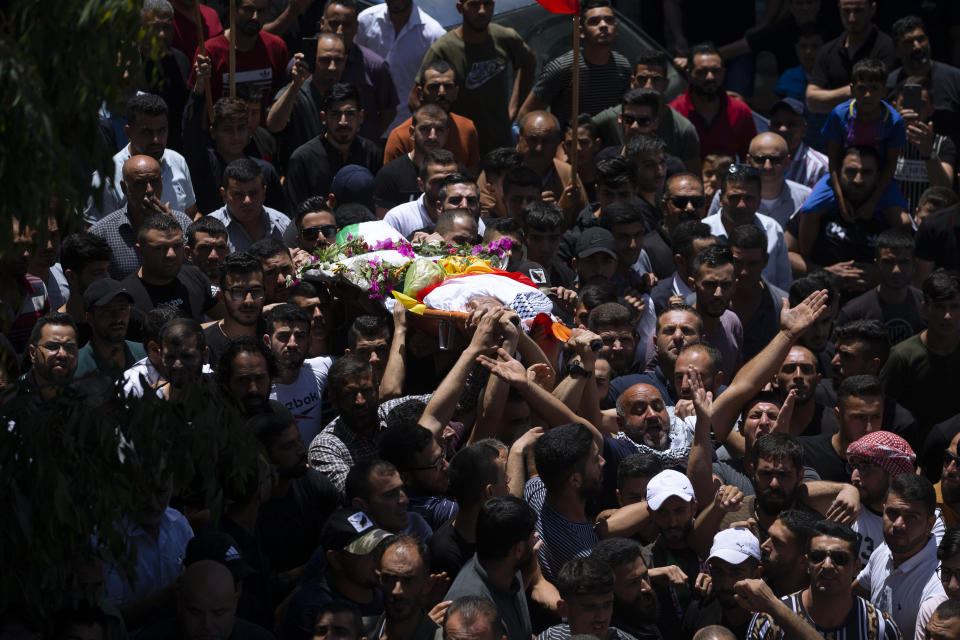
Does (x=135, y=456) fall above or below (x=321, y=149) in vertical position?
above

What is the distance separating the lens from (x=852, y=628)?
7496 millimetres

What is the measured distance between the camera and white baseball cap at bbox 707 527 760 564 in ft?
25.2

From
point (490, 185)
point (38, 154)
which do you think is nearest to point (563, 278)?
point (490, 185)

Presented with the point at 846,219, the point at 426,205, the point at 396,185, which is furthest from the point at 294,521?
the point at 846,219

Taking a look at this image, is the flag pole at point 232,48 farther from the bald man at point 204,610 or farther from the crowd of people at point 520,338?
the bald man at point 204,610

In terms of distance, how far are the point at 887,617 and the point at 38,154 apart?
495 cm

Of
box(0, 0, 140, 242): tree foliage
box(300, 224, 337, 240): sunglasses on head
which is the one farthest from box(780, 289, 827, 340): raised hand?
box(0, 0, 140, 242): tree foliage

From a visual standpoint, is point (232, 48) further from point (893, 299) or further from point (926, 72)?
point (926, 72)

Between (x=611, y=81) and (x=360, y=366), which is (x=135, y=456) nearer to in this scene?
(x=360, y=366)

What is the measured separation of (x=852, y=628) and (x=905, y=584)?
732 mm

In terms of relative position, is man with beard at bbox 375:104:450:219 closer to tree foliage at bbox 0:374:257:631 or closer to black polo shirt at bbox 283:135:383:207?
black polo shirt at bbox 283:135:383:207

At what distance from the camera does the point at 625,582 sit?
743 cm

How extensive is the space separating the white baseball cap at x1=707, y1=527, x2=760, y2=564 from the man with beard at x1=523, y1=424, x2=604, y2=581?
0.65 m

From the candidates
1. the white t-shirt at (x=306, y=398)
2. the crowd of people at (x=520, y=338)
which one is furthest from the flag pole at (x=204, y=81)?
the white t-shirt at (x=306, y=398)
